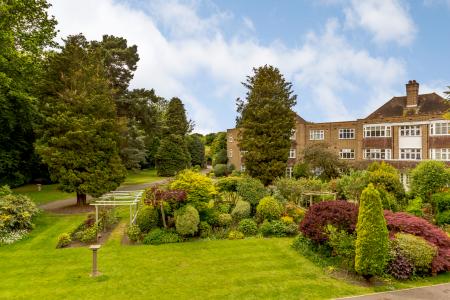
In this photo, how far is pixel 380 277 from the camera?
12.0 metres

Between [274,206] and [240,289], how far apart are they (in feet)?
28.4

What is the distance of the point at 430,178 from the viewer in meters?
23.2

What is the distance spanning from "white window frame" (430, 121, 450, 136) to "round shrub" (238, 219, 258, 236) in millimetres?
26204

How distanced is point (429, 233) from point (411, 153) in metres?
25.8

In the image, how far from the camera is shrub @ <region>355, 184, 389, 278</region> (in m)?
11.1

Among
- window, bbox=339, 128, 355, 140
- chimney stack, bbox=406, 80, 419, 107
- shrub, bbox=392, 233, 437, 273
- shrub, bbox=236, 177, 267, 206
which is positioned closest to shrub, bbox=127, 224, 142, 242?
shrub, bbox=236, 177, 267, 206

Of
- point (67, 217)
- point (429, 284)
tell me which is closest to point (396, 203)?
point (429, 284)

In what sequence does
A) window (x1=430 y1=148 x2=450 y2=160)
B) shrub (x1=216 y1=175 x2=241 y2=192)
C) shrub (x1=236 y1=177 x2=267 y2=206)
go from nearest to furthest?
shrub (x1=236 y1=177 x2=267 y2=206)
shrub (x1=216 y1=175 x2=241 y2=192)
window (x1=430 y1=148 x2=450 y2=160)

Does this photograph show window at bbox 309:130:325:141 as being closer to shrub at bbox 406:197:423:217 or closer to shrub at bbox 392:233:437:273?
shrub at bbox 406:197:423:217

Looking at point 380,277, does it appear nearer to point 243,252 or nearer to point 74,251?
point 243,252

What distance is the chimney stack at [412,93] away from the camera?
129ft

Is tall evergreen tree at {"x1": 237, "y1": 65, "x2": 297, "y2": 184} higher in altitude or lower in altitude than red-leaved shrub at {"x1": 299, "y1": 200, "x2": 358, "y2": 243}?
higher

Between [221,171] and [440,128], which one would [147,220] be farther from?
[221,171]

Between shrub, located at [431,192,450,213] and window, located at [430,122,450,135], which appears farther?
window, located at [430,122,450,135]
